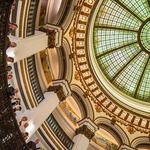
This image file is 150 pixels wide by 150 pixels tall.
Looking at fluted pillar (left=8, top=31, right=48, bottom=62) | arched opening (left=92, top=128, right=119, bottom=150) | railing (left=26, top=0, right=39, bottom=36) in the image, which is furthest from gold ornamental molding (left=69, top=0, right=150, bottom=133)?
railing (left=26, top=0, right=39, bottom=36)

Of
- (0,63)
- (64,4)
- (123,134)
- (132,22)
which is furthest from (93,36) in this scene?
(0,63)

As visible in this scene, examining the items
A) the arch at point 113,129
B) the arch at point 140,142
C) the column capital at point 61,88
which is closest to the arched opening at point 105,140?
the arch at point 113,129

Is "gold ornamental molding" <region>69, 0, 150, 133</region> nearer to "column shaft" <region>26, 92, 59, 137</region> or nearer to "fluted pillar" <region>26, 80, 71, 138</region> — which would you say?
"fluted pillar" <region>26, 80, 71, 138</region>

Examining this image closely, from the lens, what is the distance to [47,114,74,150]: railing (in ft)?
60.6

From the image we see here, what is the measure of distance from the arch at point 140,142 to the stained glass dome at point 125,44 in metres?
3.35

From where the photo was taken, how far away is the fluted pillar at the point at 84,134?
18469mm

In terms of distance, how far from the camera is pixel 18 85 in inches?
639

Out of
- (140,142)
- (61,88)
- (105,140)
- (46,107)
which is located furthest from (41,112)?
(105,140)

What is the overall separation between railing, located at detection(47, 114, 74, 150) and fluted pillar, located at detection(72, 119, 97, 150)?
31cm

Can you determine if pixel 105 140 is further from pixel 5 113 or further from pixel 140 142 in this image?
→ pixel 5 113

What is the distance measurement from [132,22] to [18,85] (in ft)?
31.1

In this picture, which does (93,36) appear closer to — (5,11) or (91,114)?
(91,114)

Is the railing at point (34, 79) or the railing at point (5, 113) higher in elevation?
the railing at point (34, 79)

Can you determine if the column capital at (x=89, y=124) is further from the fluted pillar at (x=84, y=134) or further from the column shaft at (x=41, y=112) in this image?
the column shaft at (x=41, y=112)
